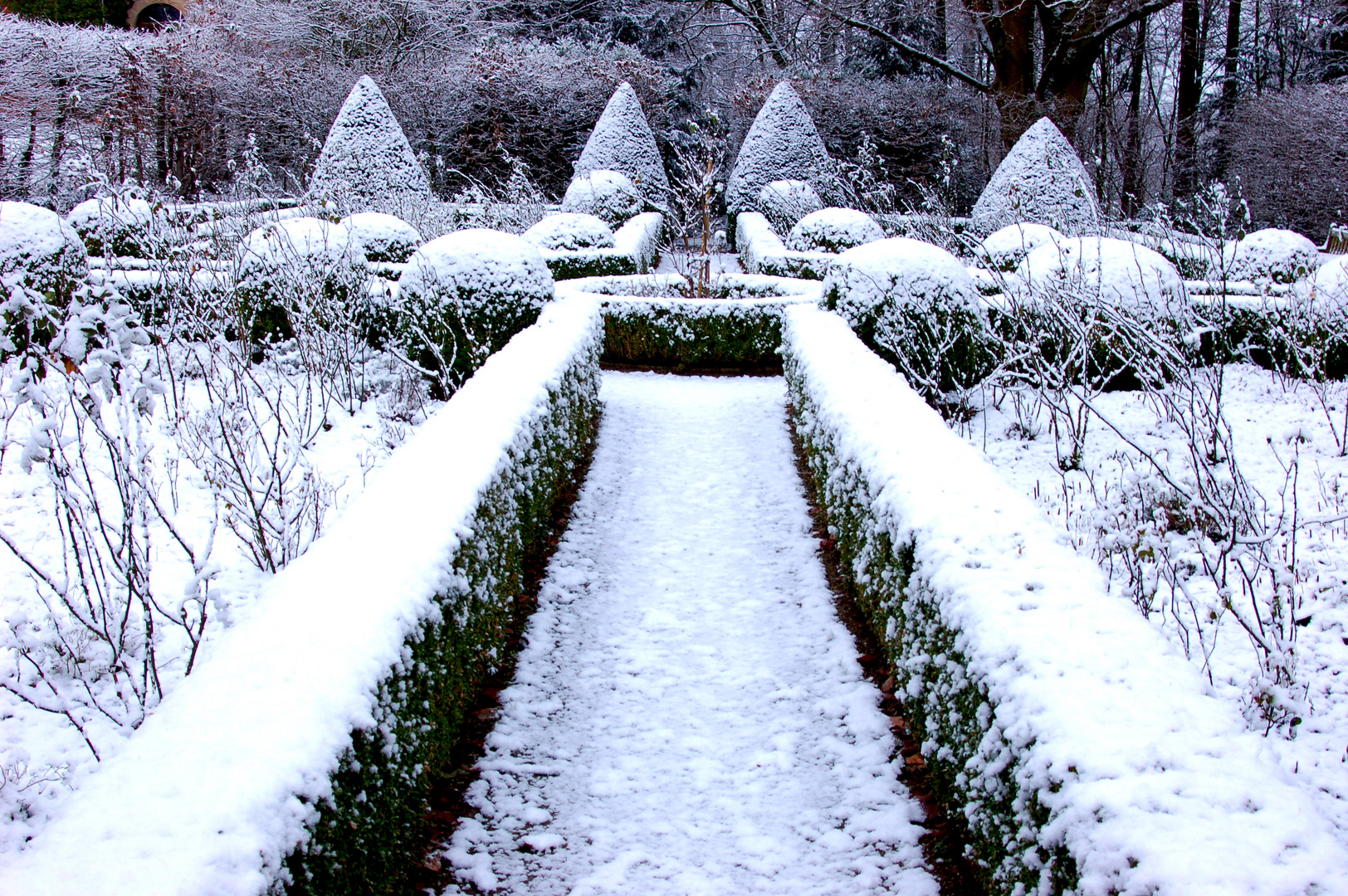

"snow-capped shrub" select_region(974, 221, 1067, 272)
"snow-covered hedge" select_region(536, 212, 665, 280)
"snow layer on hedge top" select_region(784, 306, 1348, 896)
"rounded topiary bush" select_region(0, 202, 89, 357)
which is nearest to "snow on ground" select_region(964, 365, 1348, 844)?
"snow layer on hedge top" select_region(784, 306, 1348, 896)

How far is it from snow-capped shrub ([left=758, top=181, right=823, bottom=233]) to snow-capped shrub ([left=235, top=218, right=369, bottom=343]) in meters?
8.94

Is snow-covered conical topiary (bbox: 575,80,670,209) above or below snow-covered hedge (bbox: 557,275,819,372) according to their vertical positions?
above

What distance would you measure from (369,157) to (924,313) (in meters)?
10.9

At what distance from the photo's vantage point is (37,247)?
275 inches

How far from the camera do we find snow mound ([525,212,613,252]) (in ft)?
36.6

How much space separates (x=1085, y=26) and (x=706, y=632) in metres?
18.1

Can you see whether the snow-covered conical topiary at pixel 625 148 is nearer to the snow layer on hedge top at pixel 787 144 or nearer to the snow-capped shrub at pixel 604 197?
the snow-capped shrub at pixel 604 197

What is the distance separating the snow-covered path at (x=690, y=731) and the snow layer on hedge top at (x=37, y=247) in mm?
5032

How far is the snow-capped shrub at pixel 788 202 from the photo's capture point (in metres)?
14.8

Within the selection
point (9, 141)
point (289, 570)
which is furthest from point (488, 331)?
point (9, 141)

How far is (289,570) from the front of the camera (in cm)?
247

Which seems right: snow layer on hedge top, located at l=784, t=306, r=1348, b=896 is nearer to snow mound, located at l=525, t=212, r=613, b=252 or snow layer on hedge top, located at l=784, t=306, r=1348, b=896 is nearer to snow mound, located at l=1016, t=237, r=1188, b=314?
snow mound, located at l=1016, t=237, r=1188, b=314

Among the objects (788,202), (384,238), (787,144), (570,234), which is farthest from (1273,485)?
(787,144)

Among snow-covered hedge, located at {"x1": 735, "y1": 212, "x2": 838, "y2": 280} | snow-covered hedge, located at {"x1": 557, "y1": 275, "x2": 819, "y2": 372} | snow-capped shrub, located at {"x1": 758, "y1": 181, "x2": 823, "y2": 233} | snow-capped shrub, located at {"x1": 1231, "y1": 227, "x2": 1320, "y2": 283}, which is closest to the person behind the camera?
snow-covered hedge, located at {"x1": 557, "y1": 275, "x2": 819, "y2": 372}
